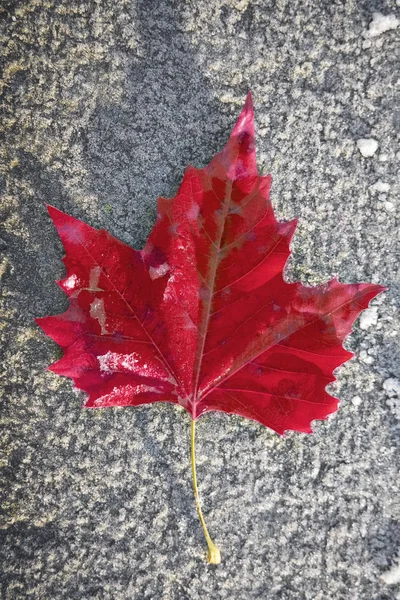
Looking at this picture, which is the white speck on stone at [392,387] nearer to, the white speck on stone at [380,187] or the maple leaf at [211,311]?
the maple leaf at [211,311]

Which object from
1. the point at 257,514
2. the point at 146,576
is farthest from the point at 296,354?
the point at 146,576

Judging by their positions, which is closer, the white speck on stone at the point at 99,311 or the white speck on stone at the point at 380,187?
the white speck on stone at the point at 99,311

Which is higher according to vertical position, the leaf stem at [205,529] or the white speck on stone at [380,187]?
the white speck on stone at [380,187]

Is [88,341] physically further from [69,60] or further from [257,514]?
[69,60]

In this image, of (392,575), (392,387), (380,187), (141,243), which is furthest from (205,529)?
(380,187)

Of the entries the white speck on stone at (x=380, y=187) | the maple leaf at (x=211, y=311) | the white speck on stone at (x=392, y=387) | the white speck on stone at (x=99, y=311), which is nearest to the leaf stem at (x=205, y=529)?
the maple leaf at (x=211, y=311)

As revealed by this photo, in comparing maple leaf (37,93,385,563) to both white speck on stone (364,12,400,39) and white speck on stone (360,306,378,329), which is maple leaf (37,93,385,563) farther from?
white speck on stone (364,12,400,39)
